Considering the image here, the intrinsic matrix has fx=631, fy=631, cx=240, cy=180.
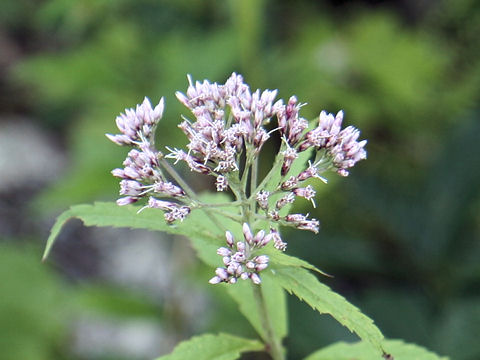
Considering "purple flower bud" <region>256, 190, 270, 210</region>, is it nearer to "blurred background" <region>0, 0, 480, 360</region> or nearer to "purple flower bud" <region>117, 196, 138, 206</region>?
"purple flower bud" <region>117, 196, 138, 206</region>

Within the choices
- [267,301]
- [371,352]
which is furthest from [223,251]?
[371,352]

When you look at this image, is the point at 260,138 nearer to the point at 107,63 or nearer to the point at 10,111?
the point at 107,63

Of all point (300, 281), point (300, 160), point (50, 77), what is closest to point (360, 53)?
point (50, 77)

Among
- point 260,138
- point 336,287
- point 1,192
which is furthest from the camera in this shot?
point 1,192

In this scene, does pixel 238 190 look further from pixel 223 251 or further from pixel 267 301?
pixel 267 301

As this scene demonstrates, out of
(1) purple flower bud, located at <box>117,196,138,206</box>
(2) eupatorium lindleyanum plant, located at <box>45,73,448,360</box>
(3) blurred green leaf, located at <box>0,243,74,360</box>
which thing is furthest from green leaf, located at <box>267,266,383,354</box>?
(3) blurred green leaf, located at <box>0,243,74,360</box>

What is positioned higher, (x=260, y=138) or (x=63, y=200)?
(x=63, y=200)

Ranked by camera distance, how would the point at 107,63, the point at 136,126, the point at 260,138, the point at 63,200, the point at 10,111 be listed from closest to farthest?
the point at 260,138, the point at 136,126, the point at 63,200, the point at 107,63, the point at 10,111

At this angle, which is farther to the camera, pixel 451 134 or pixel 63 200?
pixel 451 134
